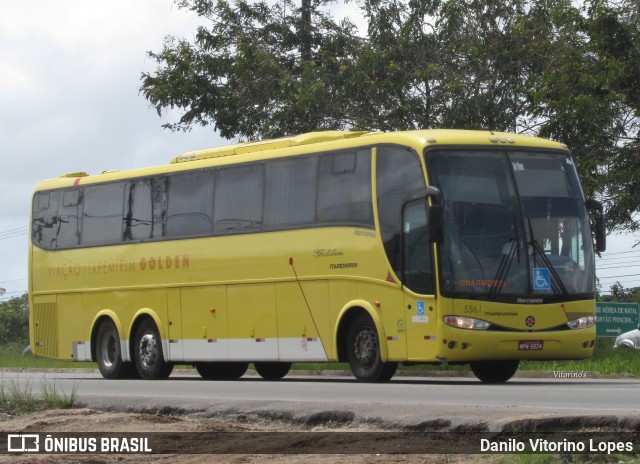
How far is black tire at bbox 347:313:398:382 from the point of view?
65.2 ft

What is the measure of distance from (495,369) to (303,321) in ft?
9.74

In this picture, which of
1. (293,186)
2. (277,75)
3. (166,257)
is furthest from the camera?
(277,75)

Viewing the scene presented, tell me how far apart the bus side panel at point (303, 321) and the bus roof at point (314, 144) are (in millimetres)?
2119

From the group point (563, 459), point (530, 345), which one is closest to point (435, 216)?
point (530, 345)

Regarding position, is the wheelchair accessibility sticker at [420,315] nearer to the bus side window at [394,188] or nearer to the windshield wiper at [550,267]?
the bus side window at [394,188]

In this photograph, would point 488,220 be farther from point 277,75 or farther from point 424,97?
point 277,75

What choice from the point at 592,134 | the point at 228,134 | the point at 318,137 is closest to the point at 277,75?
the point at 228,134

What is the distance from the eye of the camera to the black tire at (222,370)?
25.2 metres

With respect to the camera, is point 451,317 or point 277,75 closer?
point 451,317

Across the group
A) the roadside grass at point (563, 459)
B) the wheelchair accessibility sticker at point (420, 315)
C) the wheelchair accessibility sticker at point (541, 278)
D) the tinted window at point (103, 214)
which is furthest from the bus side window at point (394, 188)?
the roadside grass at point (563, 459)

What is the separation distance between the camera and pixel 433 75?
31.9m

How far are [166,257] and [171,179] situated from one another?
1376mm

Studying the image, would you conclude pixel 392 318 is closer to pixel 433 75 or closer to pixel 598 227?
pixel 598 227

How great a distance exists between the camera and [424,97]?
32.2 metres
